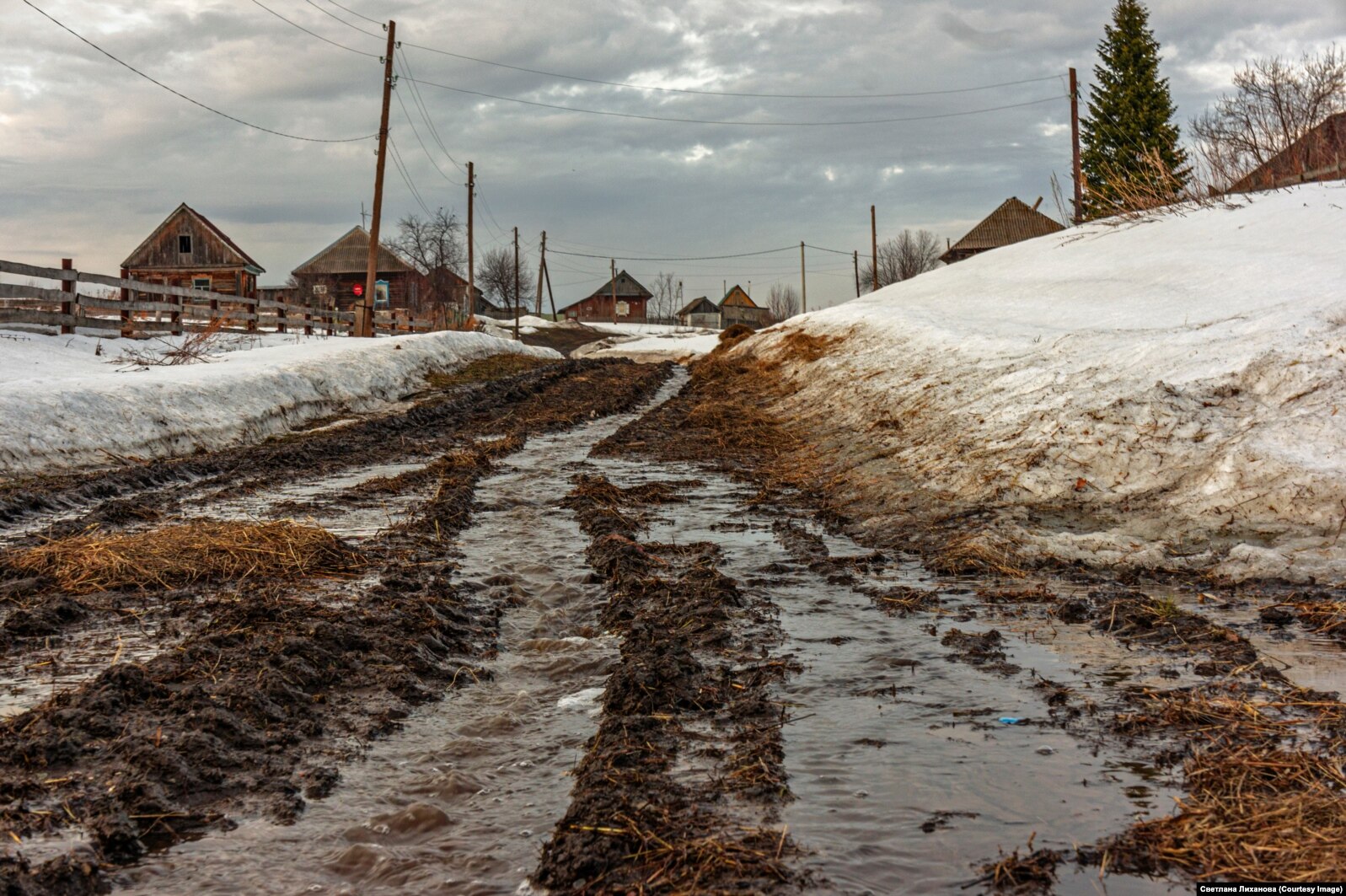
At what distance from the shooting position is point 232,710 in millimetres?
3783

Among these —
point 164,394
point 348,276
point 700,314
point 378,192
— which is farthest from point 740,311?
point 164,394

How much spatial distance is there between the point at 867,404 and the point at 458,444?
5489 millimetres

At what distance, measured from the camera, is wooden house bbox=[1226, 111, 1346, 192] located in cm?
2091

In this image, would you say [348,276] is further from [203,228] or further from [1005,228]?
[1005,228]

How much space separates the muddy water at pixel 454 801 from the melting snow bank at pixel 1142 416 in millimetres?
3603

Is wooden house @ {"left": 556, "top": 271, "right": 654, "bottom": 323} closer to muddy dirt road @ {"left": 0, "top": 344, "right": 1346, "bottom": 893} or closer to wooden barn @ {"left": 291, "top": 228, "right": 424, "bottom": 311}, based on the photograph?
wooden barn @ {"left": 291, "top": 228, "right": 424, "bottom": 311}

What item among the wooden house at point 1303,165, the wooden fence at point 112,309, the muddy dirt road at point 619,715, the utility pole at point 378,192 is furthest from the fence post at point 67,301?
the wooden house at point 1303,165

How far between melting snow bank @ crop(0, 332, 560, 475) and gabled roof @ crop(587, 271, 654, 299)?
81.0 m

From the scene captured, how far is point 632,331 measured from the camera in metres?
78.5

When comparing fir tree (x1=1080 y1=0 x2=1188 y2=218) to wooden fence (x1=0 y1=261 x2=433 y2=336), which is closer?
wooden fence (x1=0 y1=261 x2=433 y2=336)

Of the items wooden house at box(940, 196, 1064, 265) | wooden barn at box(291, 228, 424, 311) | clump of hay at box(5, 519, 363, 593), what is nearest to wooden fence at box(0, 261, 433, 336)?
clump of hay at box(5, 519, 363, 593)

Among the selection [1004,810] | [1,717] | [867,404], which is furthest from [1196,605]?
[867,404]

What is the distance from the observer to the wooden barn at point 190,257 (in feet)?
150

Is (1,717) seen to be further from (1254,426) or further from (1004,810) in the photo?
(1254,426)
